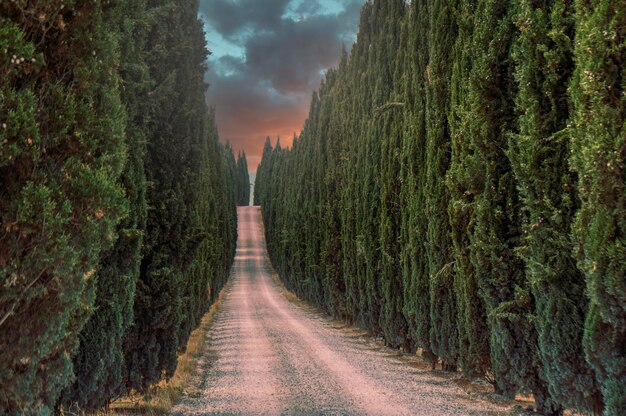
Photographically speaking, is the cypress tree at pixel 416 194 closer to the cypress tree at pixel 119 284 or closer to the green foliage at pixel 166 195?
the green foliage at pixel 166 195

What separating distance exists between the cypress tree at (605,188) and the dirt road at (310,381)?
1.98 metres

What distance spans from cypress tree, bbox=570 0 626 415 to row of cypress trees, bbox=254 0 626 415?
0.04 ft

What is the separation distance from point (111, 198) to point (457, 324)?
6649mm

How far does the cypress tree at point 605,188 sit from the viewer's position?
183 inches

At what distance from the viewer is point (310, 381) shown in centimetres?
802

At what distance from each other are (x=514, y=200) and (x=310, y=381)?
13.9 feet

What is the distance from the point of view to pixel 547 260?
19.2 feet

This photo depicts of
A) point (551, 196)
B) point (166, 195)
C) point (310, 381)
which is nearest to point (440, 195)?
point (551, 196)

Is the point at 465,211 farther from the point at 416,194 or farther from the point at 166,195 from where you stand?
the point at 166,195

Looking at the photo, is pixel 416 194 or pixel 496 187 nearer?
pixel 496 187

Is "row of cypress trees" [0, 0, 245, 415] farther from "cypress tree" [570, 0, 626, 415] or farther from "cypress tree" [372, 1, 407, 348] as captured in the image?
"cypress tree" [372, 1, 407, 348]

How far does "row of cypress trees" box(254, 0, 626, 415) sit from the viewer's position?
4.79m

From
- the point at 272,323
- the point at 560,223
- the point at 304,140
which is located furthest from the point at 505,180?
the point at 304,140

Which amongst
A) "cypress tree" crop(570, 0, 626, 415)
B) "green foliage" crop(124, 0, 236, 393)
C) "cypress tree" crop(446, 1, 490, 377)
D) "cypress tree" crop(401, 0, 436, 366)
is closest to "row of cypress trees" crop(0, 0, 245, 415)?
"green foliage" crop(124, 0, 236, 393)
